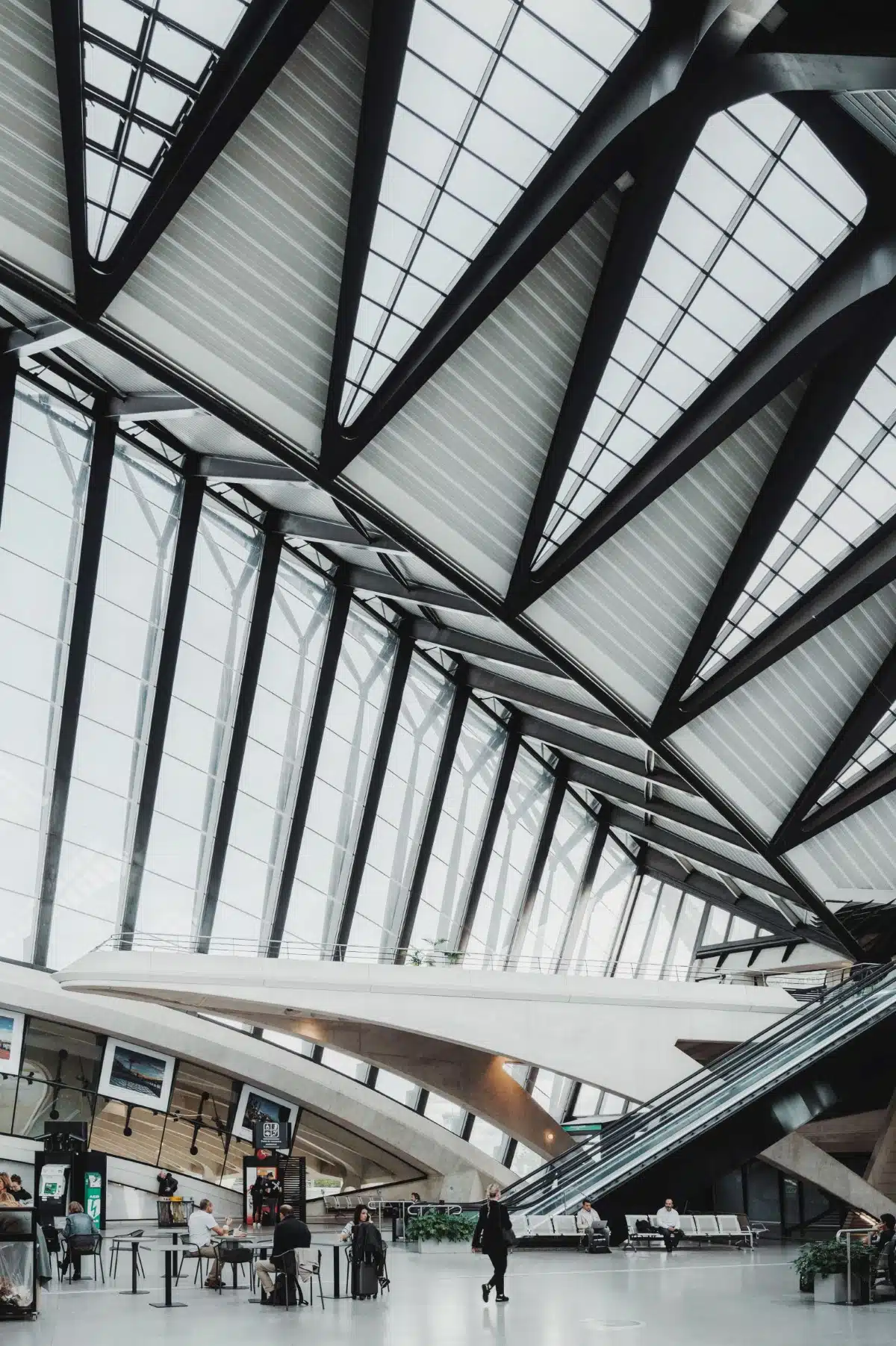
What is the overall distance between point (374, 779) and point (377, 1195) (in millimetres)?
15497

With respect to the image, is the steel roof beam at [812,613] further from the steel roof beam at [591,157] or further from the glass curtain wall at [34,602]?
the glass curtain wall at [34,602]

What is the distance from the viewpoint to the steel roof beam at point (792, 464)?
69.6ft

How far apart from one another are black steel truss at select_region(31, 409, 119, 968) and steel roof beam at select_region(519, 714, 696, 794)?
604 inches

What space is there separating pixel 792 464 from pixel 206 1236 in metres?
16.7

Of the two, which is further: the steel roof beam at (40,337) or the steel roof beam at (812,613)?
the steel roof beam at (812,613)

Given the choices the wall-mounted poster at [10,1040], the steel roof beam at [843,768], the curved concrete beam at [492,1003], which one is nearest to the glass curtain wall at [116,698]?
the curved concrete beam at [492,1003]

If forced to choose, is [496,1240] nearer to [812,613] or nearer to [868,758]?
[812,613]

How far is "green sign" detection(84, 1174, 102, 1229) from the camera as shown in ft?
86.3

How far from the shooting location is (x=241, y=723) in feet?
A: 109

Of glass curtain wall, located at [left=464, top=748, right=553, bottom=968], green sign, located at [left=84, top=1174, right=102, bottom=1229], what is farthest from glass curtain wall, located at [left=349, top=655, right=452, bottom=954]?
green sign, located at [left=84, top=1174, right=102, bottom=1229]

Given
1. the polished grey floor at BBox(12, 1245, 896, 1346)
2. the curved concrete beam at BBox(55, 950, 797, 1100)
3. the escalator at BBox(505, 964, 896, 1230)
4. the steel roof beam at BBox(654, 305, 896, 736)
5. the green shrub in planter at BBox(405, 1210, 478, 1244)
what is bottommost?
the polished grey floor at BBox(12, 1245, 896, 1346)

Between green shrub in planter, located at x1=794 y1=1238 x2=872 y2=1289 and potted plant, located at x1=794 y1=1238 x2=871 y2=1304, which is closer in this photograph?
potted plant, located at x1=794 y1=1238 x2=871 y2=1304

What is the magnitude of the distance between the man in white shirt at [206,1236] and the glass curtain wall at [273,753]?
48.7ft

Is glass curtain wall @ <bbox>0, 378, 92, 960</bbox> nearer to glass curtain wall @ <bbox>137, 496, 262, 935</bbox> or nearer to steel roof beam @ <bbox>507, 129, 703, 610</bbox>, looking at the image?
glass curtain wall @ <bbox>137, 496, 262, 935</bbox>
